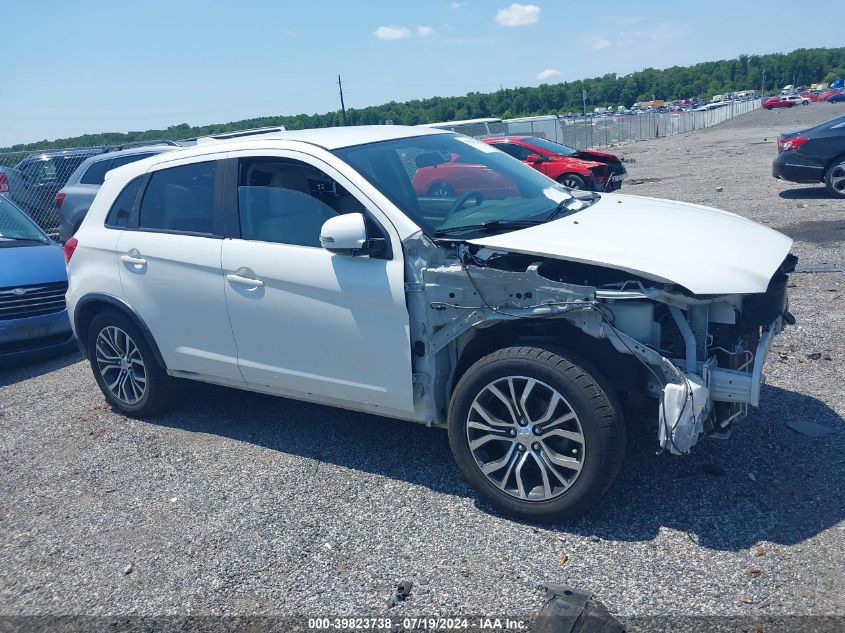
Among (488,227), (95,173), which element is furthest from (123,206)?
(95,173)

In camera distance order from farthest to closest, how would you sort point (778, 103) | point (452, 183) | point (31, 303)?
point (778, 103) → point (31, 303) → point (452, 183)

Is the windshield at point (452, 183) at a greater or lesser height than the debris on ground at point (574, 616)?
greater

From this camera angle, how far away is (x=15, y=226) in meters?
8.88

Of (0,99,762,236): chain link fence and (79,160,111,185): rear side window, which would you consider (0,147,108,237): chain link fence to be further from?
A: (79,160,111,185): rear side window

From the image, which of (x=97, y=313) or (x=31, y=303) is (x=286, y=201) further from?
(x=31, y=303)

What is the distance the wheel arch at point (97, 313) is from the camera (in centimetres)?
544

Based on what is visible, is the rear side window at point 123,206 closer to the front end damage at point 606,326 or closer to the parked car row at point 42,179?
the front end damage at point 606,326

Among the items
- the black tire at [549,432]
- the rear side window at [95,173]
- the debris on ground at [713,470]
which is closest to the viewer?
the black tire at [549,432]

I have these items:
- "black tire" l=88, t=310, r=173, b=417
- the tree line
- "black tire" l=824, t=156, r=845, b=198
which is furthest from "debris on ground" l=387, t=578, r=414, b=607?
the tree line

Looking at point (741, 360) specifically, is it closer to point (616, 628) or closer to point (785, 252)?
point (785, 252)

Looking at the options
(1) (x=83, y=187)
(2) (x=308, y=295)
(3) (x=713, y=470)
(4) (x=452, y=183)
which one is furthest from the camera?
(1) (x=83, y=187)

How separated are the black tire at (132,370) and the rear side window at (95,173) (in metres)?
8.11

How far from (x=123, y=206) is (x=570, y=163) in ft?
43.3

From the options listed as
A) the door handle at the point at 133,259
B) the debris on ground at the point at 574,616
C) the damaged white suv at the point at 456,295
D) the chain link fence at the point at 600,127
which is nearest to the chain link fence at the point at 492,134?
the chain link fence at the point at 600,127
